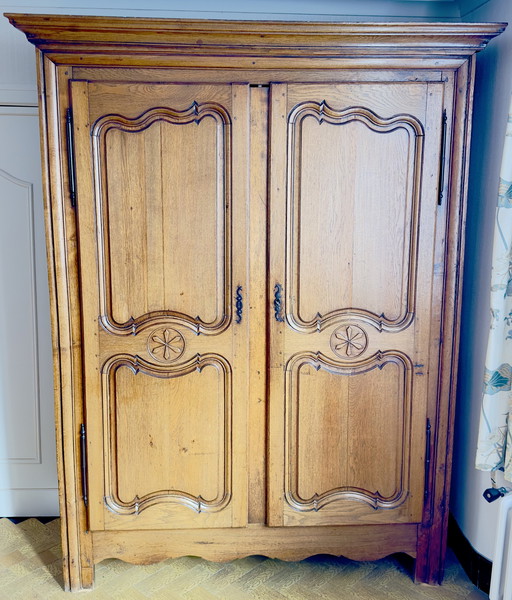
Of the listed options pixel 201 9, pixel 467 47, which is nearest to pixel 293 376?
pixel 467 47

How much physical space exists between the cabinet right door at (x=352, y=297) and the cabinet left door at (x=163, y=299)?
15cm

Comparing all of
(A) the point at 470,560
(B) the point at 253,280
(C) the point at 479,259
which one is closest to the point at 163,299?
(B) the point at 253,280

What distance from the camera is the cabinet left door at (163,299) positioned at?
199cm

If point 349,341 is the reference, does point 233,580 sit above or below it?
below

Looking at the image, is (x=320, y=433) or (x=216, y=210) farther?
(x=320, y=433)

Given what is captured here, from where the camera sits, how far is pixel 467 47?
197cm

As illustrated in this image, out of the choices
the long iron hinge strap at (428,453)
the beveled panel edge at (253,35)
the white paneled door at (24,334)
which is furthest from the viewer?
the white paneled door at (24,334)

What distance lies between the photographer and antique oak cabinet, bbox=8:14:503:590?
1.96 meters

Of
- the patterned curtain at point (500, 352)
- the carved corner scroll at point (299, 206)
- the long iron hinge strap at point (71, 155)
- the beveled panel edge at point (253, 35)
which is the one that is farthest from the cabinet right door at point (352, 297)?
the long iron hinge strap at point (71, 155)

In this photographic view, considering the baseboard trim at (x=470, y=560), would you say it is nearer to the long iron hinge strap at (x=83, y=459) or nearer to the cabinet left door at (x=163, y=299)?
the cabinet left door at (x=163, y=299)

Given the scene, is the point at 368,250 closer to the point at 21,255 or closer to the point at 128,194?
the point at 128,194

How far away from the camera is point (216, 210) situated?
2.04 meters

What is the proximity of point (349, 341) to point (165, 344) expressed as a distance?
0.66m

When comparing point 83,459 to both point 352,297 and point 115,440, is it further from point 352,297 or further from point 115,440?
point 352,297
